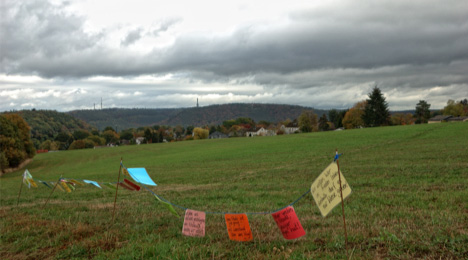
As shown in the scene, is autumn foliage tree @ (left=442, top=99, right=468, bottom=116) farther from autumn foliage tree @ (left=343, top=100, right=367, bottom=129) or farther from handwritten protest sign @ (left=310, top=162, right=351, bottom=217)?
handwritten protest sign @ (left=310, top=162, right=351, bottom=217)

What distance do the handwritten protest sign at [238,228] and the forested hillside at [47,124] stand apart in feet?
477

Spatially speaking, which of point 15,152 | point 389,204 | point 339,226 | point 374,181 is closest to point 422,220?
point 339,226

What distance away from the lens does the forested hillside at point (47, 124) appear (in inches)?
5659

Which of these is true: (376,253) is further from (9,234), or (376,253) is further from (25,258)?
(9,234)

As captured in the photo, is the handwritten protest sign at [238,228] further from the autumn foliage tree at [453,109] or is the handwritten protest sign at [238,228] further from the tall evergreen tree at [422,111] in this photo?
the autumn foliage tree at [453,109]

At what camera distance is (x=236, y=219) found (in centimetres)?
562

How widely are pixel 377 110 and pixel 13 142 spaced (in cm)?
→ 8066

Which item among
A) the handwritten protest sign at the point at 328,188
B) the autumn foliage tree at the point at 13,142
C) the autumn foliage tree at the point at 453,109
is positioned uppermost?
the autumn foliage tree at the point at 453,109

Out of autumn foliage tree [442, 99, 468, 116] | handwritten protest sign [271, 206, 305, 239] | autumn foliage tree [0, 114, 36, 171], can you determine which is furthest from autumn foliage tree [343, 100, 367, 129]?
handwritten protest sign [271, 206, 305, 239]

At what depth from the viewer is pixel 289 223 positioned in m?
5.36

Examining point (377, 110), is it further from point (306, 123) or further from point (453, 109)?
point (453, 109)

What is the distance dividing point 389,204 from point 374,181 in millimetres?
4844

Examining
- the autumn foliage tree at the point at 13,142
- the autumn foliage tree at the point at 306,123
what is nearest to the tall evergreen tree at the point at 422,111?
the autumn foliage tree at the point at 306,123

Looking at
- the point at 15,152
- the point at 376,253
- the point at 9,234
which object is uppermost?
the point at 376,253
